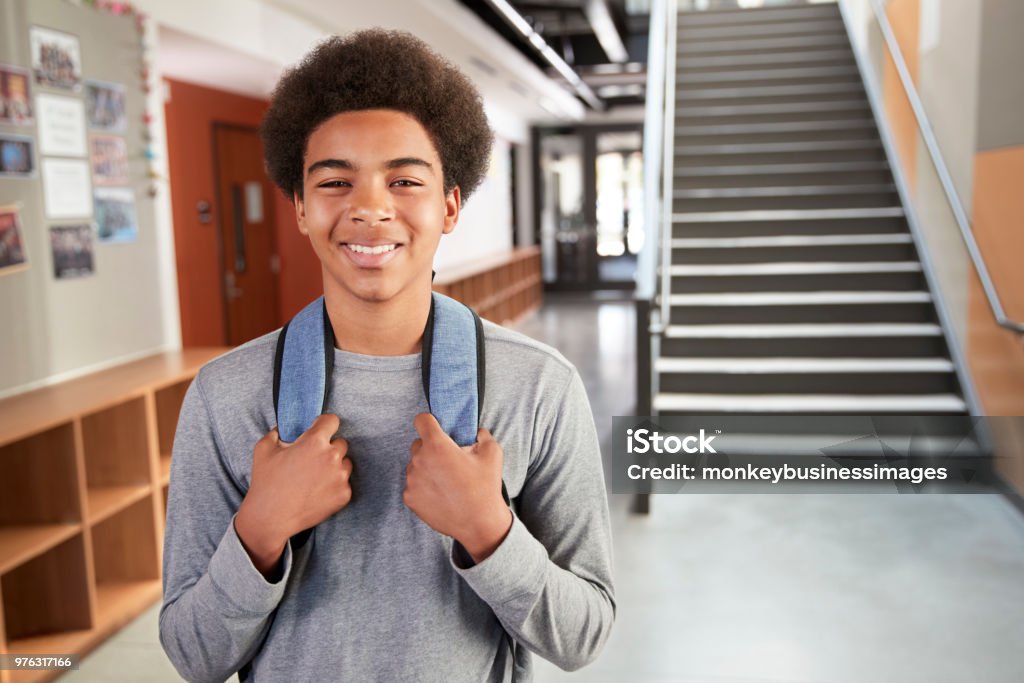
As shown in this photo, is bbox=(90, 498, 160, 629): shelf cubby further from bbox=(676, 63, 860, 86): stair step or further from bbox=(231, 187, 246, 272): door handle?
bbox=(676, 63, 860, 86): stair step

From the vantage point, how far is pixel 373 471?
998mm

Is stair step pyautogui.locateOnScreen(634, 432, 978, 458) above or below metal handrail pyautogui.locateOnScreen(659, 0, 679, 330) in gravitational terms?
below

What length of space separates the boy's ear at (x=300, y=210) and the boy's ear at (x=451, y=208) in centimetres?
17

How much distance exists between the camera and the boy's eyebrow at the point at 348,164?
38.9 inches

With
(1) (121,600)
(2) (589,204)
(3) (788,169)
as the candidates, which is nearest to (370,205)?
(1) (121,600)

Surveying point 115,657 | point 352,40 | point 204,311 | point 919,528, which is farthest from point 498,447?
point 204,311

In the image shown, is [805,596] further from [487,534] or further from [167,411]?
[487,534]

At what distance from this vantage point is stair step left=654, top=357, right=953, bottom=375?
16.7 feet

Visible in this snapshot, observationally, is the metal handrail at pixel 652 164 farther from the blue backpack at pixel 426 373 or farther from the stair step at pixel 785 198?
the blue backpack at pixel 426 373

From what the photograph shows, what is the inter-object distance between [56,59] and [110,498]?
1.75 meters

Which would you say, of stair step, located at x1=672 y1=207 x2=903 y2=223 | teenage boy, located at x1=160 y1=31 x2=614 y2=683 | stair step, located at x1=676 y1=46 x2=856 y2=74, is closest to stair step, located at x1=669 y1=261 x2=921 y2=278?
stair step, located at x1=672 y1=207 x2=903 y2=223

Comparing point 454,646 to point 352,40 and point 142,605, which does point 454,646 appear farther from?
point 142,605

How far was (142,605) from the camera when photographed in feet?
11.4

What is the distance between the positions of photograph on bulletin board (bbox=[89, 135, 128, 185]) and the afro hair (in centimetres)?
301
